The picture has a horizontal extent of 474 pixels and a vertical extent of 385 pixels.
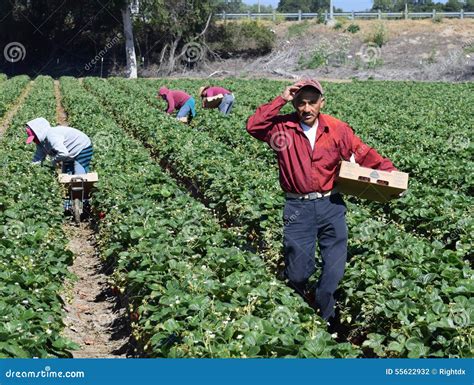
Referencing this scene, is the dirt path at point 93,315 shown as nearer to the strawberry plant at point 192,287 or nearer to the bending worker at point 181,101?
the strawberry plant at point 192,287

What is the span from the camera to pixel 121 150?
12.5m

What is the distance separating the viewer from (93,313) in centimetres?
710

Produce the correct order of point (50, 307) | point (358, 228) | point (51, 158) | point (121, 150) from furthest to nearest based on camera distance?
1. point (121, 150)
2. point (51, 158)
3. point (358, 228)
4. point (50, 307)

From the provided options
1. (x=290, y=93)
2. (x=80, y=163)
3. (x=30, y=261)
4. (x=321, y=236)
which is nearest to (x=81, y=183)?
(x=80, y=163)

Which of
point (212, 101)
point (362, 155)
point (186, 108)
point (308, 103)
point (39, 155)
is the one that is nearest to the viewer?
point (308, 103)

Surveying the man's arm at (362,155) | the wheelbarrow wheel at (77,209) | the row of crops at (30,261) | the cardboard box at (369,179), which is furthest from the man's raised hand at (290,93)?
the wheelbarrow wheel at (77,209)

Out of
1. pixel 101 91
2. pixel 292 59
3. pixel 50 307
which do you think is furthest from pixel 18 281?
pixel 292 59

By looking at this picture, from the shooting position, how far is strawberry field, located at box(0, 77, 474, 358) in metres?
4.74

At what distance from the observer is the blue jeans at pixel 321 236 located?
5684 millimetres

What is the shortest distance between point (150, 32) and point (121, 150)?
4388 centimetres

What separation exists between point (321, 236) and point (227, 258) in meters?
0.93

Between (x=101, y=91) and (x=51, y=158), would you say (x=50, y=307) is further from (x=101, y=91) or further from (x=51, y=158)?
(x=101, y=91)

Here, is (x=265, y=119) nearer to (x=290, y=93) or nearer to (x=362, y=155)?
(x=290, y=93)

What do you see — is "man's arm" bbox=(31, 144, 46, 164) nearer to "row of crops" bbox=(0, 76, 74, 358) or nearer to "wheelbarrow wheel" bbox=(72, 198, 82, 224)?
"row of crops" bbox=(0, 76, 74, 358)
